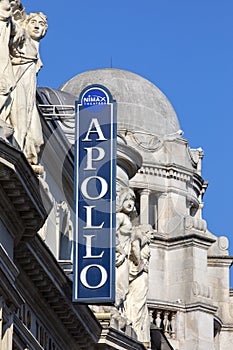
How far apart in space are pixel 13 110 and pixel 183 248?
4432cm

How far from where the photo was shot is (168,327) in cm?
9806

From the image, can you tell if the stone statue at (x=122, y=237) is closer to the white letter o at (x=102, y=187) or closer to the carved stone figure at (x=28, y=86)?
the white letter o at (x=102, y=187)

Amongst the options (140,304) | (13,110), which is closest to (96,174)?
(13,110)

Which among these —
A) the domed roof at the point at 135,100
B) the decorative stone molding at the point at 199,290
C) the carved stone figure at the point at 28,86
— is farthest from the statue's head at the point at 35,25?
the domed roof at the point at 135,100

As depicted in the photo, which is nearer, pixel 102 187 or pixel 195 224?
pixel 102 187

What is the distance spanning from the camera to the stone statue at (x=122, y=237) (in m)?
71.1

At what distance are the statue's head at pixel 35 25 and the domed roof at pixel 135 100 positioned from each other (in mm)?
41250

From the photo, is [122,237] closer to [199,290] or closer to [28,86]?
[28,86]

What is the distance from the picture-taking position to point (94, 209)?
201ft

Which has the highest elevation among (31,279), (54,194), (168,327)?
(168,327)

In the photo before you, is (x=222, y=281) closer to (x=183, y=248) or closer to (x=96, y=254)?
(x=183, y=248)

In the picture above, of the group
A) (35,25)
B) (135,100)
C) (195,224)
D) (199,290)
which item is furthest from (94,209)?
(135,100)

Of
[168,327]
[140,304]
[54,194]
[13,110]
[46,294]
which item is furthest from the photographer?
[168,327]

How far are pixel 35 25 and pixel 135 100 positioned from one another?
→ 143 feet
